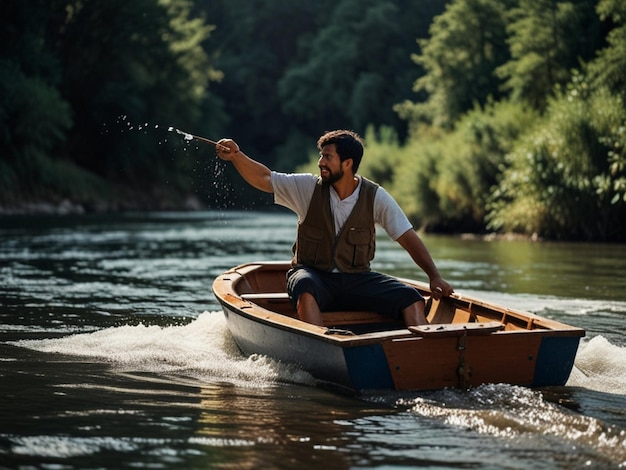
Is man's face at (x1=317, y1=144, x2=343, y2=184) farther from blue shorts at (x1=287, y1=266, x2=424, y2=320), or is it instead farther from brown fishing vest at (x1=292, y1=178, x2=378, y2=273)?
blue shorts at (x1=287, y1=266, x2=424, y2=320)

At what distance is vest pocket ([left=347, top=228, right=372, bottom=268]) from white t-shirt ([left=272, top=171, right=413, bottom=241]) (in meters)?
0.11

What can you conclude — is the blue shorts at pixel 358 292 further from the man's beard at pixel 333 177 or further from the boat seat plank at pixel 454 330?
the boat seat plank at pixel 454 330

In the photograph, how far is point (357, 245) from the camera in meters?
7.75

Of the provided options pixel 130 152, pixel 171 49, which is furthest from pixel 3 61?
pixel 171 49

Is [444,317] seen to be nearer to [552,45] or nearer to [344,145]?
[344,145]

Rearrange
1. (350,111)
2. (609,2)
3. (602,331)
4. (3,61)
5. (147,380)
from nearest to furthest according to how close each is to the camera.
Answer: (147,380), (602,331), (609,2), (3,61), (350,111)

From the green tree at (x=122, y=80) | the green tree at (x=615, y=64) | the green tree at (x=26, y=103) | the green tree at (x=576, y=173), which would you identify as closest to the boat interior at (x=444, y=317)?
the green tree at (x=576, y=173)

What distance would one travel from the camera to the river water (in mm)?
5242

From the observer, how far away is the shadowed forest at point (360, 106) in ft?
80.8

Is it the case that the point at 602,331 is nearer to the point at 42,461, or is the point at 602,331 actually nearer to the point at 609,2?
the point at 42,461

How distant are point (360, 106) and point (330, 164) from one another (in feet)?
207

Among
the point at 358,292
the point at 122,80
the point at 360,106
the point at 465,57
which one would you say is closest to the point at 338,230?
the point at 358,292

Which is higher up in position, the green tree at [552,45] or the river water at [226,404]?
the green tree at [552,45]

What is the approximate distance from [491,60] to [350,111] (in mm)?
29522
